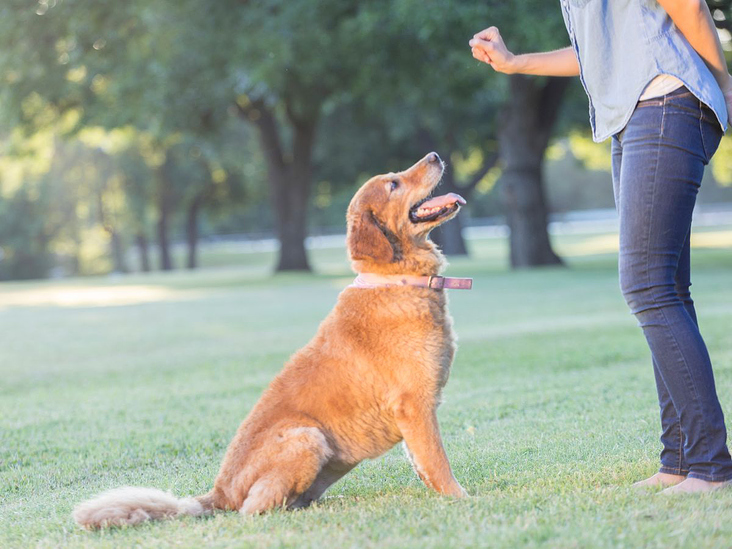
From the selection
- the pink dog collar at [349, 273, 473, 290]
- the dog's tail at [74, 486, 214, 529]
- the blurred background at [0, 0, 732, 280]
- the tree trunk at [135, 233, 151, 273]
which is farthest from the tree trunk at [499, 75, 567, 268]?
the tree trunk at [135, 233, 151, 273]

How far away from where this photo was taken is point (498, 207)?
277 ft

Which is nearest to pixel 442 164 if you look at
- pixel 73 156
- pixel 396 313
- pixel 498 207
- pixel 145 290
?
pixel 396 313

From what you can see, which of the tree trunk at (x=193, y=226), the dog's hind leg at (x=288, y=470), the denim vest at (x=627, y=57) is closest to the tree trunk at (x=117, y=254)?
the tree trunk at (x=193, y=226)

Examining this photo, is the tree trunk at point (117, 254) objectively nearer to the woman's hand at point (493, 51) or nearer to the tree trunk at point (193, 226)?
the tree trunk at point (193, 226)

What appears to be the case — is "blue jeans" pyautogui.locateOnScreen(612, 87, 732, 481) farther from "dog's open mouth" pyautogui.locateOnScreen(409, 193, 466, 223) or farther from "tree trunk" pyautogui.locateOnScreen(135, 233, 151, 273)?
"tree trunk" pyautogui.locateOnScreen(135, 233, 151, 273)

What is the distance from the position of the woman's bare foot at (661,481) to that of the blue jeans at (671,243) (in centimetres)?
11

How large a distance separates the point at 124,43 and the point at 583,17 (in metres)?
23.8

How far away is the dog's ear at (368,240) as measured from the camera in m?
4.33

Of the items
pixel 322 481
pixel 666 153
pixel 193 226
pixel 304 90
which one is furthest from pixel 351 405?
pixel 193 226

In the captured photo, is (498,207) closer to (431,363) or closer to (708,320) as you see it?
(708,320)

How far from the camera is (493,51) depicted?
419 cm

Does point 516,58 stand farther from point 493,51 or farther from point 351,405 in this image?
point 351,405

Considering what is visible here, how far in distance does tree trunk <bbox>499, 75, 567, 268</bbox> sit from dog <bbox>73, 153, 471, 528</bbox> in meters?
20.3

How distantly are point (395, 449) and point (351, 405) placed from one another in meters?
1.58
